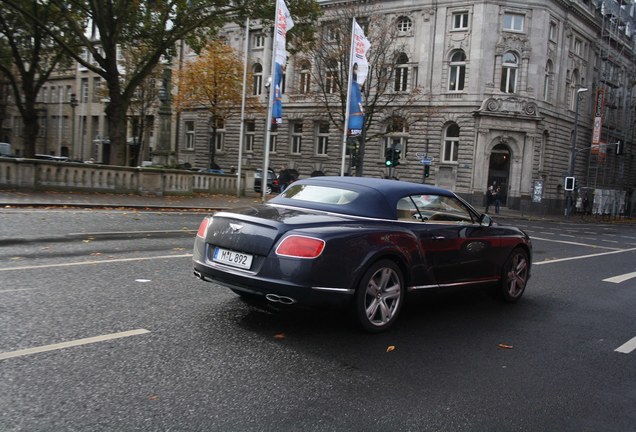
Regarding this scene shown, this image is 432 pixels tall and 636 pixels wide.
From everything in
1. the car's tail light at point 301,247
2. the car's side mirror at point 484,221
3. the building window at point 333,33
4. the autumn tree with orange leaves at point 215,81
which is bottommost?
the car's tail light at point 301,247

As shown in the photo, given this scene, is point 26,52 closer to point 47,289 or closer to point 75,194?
point 75,194

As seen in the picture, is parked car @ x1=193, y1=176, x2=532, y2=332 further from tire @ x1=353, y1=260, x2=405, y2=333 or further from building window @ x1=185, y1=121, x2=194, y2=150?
building window @ x1=185, y1=121, x2=194, y2=150

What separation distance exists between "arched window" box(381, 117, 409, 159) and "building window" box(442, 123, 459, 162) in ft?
10.1

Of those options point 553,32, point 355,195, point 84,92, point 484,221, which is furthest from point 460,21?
point 84,92

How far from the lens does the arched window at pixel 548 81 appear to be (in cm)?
Answer: 4283

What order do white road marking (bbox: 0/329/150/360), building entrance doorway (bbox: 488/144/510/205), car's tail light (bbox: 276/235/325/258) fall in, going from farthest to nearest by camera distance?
building entrance doorway (bbox: 488/144/510/205) → car's tail light (bbox: 276/235/325/258) → white road marking (bbox: 0/329/150/360)

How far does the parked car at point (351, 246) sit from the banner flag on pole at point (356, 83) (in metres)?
18.2

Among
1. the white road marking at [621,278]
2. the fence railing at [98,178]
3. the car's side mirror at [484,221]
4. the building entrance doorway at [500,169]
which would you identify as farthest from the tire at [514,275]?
the building entrance doorway at [500,169]

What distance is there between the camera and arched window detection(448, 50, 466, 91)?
1642 inches

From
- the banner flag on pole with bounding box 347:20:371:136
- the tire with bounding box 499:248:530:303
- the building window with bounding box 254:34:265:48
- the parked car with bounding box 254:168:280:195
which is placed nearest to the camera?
the tire with bounding box 499:248:530:303

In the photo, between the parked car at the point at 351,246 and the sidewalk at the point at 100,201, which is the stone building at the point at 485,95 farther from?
the parked car at the point at 351,246

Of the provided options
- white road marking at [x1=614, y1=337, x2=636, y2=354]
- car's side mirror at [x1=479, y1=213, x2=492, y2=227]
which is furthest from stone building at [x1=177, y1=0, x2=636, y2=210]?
white road marking at [x1=614, y1=337, x2=636, y2=354]

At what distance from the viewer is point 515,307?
23.3 feet

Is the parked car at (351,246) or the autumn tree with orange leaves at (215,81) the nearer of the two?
the parked car at (351,246)
